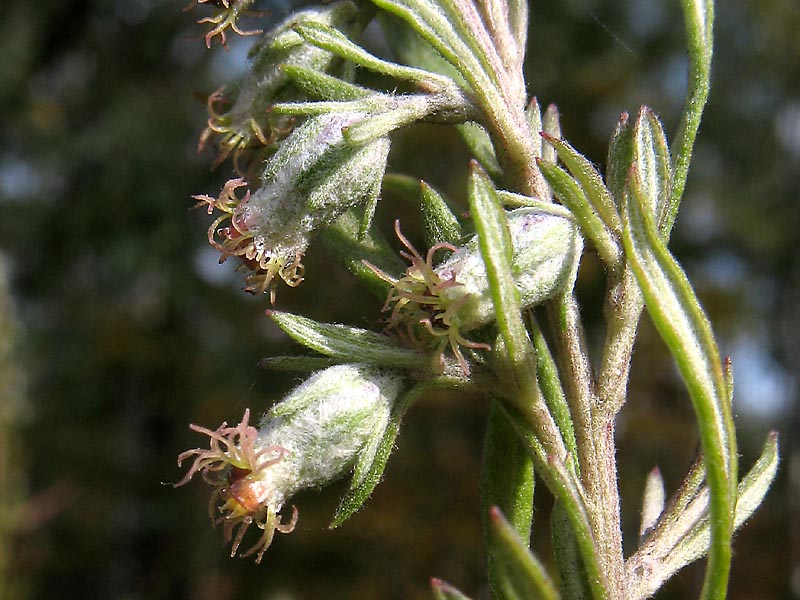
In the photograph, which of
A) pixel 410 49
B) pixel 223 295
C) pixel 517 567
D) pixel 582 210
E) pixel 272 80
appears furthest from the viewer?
pixel 223 295

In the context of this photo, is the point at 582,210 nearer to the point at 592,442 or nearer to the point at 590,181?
the point at 590,181

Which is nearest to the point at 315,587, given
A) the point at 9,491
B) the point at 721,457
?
→ the point at 9,491

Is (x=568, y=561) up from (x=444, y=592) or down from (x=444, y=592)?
down

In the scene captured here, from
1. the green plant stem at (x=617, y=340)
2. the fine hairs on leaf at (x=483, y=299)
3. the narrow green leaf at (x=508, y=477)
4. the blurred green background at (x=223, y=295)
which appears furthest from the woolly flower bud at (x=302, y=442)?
the blurred green background at (x=223, y=295)

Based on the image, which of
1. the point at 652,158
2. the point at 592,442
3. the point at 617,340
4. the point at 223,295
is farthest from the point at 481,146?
the point at 223,295

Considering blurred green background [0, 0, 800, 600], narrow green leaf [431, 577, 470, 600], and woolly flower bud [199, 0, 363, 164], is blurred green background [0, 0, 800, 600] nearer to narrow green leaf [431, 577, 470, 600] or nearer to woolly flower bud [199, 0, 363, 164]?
woolly flower bud [199, 0, 363, 164]
